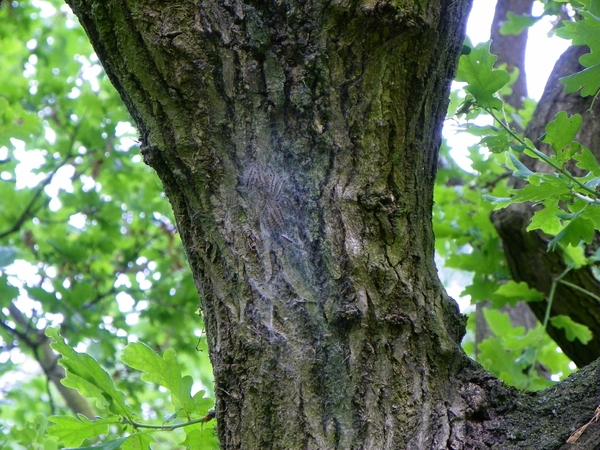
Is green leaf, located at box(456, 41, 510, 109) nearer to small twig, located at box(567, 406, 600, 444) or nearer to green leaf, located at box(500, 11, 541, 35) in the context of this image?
small twig, located at box(567, 406, 600, 444)

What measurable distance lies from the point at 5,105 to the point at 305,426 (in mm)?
2643

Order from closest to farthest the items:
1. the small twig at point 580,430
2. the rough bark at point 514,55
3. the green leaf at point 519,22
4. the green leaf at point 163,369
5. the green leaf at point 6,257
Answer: the small twig at point 580,430 < the green leaf at point 163,369 < the green leaf at point 6,257 < the green leaf at point 519,22 < the rough bark at point 514,55

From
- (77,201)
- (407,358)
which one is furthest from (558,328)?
(77,201)

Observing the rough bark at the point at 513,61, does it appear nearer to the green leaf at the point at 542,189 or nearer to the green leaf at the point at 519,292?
the green leaf at the point at 519,292

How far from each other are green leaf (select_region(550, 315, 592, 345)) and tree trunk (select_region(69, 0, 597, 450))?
107cm

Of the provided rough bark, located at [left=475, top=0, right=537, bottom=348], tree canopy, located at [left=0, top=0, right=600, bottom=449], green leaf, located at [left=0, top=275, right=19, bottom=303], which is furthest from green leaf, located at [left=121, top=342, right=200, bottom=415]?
rough bark, located at [left=475, top=0, right=537, bottom=348]

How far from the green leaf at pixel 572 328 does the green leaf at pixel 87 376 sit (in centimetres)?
141

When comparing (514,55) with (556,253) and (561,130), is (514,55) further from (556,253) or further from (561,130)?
(561,130)

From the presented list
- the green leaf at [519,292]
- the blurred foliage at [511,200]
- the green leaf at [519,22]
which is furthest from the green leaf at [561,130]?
the green leaf at [519,22]

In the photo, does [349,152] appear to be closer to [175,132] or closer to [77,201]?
[175,132]

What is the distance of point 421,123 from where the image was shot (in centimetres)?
105

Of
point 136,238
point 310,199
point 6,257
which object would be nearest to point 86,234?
point 136,238

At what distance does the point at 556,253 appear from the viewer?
207 cm

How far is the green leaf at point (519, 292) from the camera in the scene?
204 cm
